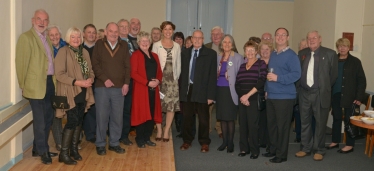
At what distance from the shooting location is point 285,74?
499 centimetres

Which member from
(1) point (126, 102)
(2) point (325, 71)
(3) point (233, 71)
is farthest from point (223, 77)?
(1) point (126, 102)

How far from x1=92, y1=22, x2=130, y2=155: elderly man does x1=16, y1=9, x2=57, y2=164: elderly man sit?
21.4 inches

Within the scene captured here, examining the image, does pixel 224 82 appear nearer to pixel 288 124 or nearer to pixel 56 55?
pixel 288 124

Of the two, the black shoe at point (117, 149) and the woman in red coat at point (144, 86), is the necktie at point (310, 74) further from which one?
the black shoe at point (117, 149)

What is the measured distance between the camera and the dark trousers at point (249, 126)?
5.17m

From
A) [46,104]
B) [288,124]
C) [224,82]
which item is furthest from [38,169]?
[288,124]

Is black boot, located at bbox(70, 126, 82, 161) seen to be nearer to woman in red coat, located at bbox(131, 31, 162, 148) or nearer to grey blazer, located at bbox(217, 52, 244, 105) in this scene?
woman in red coat, located at bbox(131, 31, 162, 148)

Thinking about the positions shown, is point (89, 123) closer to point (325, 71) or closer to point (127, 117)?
point (127, 117)

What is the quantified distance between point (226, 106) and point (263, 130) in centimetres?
74

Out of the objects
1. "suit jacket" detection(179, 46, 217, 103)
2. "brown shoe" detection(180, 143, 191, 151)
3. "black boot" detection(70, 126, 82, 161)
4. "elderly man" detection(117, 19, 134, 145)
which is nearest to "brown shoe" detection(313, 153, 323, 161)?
"suit jacket" detection(179, 46, 217, 103)

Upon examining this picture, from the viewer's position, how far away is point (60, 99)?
4410mm

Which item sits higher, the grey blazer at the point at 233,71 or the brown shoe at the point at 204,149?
the grey blazer at the point at 233,71

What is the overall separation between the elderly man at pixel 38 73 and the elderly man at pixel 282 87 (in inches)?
96.1

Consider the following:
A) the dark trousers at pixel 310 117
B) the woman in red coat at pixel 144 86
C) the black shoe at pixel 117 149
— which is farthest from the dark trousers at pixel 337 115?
the black shoe at pixel 117 149
